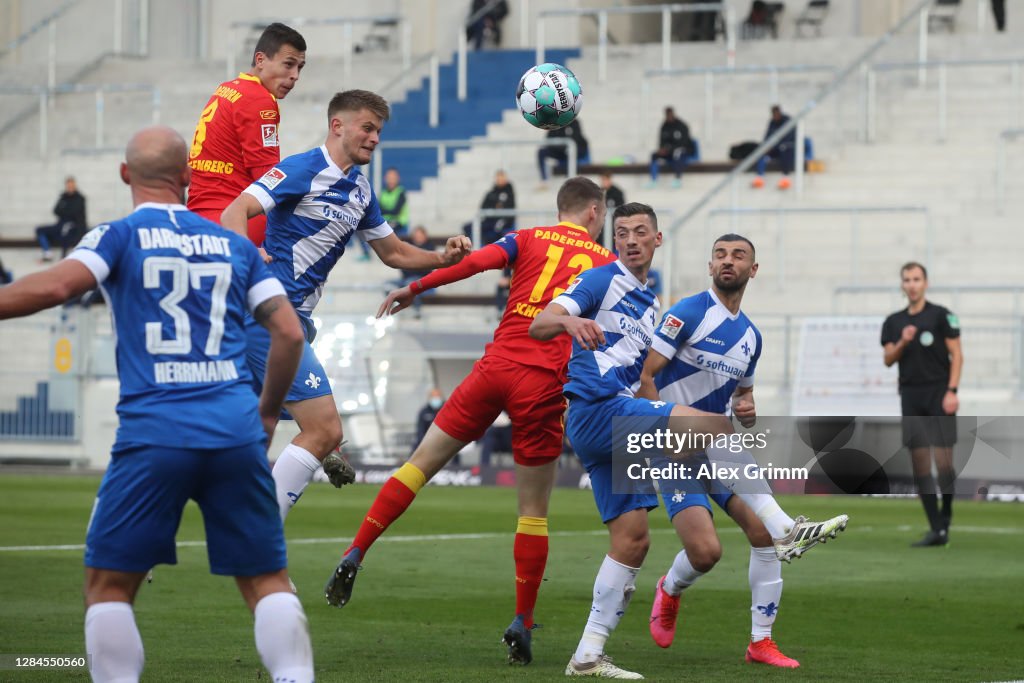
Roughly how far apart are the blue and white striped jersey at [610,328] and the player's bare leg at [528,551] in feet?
2.65

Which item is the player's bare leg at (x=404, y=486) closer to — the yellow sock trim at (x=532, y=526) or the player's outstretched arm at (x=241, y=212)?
the yellow sock trim at (x=532, y=526)

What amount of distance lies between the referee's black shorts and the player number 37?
1038 centimetres

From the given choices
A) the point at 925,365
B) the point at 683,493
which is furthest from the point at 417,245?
the point at 683,493

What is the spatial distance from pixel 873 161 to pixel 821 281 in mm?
3706

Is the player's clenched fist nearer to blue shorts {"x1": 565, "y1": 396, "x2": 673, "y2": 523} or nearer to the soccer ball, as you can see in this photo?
blue shorts {"x1": 565, "y1": 396, "x2": 673, "y2": 523}

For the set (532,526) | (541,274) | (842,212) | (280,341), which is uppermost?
(842,212)

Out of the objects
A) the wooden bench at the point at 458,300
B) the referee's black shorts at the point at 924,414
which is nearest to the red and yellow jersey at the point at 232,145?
the referee's black shorts at the point at 924,414

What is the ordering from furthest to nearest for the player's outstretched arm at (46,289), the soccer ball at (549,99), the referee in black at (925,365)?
the referee in black at (925,365) < the soccer ball at (549,99) < the player's outstretched arm at (46,289)

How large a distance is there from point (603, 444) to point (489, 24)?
28.6 meters

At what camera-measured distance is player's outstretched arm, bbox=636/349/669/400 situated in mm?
8320

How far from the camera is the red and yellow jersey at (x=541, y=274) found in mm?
8914

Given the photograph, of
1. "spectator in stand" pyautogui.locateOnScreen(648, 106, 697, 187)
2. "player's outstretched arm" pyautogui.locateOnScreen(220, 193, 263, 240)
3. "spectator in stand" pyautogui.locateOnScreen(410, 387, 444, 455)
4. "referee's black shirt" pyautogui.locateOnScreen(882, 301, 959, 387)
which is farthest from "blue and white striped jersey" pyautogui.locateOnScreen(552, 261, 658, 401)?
"spectator in stand" pyautogui.locateOnScreen(648, 106, 697, 187)

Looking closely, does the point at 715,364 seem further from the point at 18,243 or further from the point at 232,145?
the point at 18,243

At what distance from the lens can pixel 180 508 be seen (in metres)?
5.61
